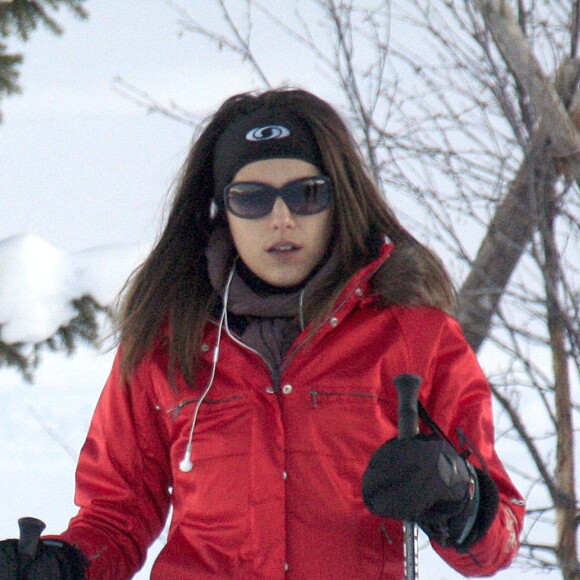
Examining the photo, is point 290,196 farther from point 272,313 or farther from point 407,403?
point 407,403

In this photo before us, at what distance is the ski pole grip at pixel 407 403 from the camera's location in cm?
196

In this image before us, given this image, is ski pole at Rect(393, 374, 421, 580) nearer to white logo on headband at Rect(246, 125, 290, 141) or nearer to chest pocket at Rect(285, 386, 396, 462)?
chest pocket at Rect(285, 386, 396, 462)

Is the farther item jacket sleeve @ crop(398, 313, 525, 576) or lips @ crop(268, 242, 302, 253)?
lips @ crop(268, 242, 302, 253)

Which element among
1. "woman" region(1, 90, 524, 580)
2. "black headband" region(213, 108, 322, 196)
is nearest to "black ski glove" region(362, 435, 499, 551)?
"woman" region(1, 90, 524, 580)

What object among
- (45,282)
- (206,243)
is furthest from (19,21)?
(206,243)

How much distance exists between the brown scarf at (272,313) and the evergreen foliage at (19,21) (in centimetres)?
238

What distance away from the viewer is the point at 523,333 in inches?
158

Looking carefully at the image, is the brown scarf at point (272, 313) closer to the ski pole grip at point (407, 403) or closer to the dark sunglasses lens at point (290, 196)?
the dark sunglasses lens at point (290, 196)

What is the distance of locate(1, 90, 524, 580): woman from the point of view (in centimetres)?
220

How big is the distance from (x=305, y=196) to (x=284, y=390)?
1.52 ft

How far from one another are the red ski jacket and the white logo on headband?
0.39m

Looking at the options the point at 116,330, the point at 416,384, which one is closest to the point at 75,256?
the point at 116,330

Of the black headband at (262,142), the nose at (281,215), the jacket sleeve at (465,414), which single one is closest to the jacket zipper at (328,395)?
the jacket sleeve at (465,414)

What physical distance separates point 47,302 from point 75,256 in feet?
0.89
